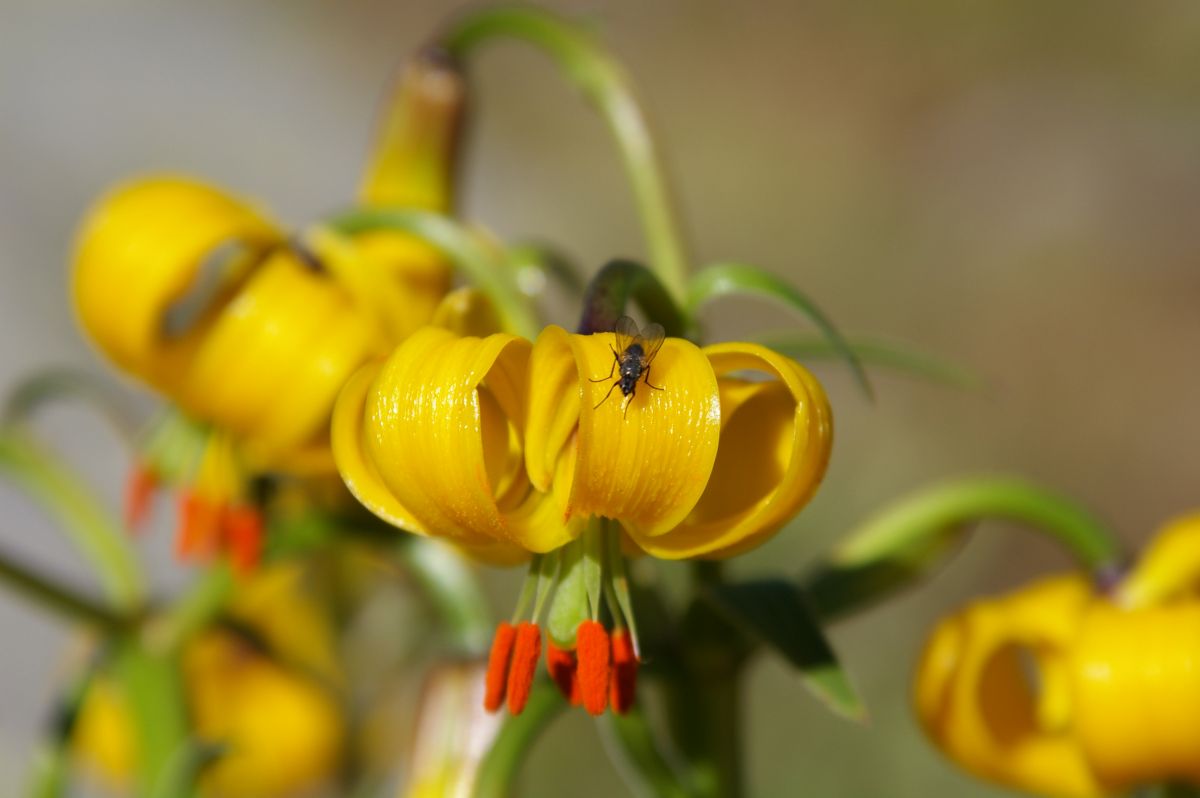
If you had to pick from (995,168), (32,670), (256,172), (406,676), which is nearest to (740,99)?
(995,168)

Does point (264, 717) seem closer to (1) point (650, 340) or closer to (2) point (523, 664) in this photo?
(2) point (523, 664)

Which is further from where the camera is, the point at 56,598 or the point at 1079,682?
the point at 56,598

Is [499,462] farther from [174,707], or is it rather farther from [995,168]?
[995,168]

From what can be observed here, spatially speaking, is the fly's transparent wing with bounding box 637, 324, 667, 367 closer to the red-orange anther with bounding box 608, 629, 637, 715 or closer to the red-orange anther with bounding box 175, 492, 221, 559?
the red-orange anther with bounding box 608, 629, 637, 715

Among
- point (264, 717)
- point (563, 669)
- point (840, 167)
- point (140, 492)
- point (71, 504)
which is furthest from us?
point (840, 167)

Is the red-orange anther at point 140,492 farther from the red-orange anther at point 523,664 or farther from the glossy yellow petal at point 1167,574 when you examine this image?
the glossy yellow petal at point 1167,574

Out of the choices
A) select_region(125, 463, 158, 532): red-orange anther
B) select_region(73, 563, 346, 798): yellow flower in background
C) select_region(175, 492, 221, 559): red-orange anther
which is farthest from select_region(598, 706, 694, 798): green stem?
select_region(73, 563, 346, 798): yellow flower in background

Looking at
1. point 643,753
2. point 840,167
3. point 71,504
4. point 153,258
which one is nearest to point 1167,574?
point 643,753
